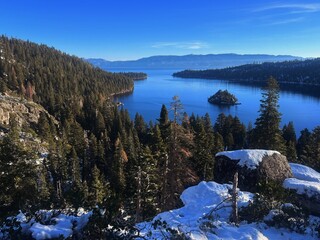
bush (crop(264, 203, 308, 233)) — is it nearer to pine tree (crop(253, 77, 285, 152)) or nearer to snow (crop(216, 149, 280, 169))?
snow (crop(216, 149, 280, 169))

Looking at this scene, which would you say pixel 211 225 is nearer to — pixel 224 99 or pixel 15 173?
pixel 15 173

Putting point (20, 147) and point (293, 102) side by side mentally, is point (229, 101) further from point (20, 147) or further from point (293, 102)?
point (20, 147)

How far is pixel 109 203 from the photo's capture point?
7.21 meters

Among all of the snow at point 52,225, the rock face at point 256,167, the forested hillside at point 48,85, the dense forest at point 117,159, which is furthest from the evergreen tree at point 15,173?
the forested hillside at point 48,85

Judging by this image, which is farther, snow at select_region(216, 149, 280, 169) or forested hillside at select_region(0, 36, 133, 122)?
forested hillside at select_region(0, 36, 133, 122)

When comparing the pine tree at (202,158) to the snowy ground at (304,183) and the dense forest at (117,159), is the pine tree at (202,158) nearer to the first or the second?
the dense forest at (117,159)

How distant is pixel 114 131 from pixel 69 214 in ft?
266

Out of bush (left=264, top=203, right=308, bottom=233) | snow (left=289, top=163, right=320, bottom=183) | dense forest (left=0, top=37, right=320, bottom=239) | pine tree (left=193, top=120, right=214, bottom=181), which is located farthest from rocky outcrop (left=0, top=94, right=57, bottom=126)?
bush (left=264, top=203, right=308, bottom=233)

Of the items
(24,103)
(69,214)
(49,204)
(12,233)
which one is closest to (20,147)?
(49,204)

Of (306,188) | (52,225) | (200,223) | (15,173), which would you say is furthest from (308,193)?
(15,173)

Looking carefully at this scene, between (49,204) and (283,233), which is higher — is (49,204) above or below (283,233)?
above

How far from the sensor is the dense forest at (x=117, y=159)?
A: 1617 centimetres

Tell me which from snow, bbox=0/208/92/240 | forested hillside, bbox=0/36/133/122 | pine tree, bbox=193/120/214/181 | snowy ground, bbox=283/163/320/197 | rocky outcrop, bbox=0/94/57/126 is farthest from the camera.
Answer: forested hillside, bbox=0/36/133/122

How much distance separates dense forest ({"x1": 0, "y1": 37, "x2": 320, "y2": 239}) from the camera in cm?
1617
